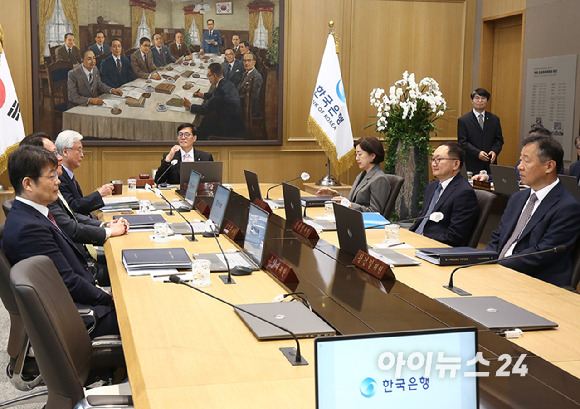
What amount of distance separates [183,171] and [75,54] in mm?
2668

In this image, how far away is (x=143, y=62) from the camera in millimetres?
→ 8289

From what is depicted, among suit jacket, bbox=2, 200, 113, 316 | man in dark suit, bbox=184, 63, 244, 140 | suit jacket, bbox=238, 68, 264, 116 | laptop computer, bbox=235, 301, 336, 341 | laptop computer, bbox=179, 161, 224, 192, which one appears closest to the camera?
laptop computer, bbox=235, 301, 336, 341

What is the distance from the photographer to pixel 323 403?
→ 1.39 meters

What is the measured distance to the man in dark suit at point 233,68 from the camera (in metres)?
8.58

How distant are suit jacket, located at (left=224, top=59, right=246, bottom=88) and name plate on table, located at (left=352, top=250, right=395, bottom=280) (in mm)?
5646

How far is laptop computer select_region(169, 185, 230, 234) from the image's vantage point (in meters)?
4.25

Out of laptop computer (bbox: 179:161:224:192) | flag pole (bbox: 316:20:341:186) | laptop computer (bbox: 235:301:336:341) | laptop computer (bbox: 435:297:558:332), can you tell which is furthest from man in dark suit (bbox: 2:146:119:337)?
flag pole (bbox: 316:20:341:186)

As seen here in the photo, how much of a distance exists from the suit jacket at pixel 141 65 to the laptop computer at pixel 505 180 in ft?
13.6

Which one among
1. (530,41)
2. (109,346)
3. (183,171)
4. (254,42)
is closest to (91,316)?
(109,346)

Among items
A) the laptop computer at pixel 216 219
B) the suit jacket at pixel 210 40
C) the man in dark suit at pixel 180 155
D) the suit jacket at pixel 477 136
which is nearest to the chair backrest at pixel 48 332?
the laptop computer at pixel 216 219

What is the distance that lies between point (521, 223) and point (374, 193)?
155 centimetres

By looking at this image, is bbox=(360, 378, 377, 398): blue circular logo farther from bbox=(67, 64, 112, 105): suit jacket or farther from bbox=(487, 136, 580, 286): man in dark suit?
bbox=(67, 64, 112, 105): suit jacket

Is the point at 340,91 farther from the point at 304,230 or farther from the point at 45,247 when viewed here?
the point at 45,247

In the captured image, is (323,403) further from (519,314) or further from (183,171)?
(183,171)
